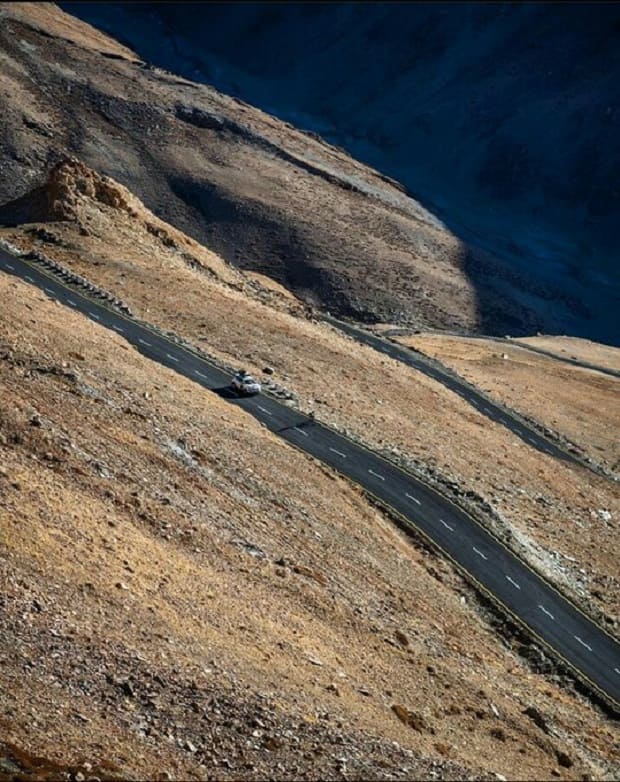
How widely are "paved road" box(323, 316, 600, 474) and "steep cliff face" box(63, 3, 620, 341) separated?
149 feet

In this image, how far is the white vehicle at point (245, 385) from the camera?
4931 centimetres

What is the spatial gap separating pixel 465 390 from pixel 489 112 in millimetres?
112807

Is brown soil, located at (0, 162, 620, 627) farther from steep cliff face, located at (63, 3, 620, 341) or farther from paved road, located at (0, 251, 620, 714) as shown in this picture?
steep cliff face, located at (63, 3, 620, 341)

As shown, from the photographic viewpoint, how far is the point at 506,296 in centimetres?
12000

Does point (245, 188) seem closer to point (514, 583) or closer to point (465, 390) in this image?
point (465, 390)

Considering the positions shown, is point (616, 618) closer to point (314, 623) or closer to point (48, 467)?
point (314, 623)

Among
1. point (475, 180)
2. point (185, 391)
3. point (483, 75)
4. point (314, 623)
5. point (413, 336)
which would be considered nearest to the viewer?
point (314, 623)

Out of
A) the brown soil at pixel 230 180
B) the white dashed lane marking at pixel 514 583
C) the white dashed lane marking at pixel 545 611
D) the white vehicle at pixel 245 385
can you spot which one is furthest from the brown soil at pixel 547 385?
the white dashed lane marking at pixel 545 611

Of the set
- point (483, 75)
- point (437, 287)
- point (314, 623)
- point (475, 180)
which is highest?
point (483, 75)

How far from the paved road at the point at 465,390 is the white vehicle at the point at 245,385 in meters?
22.5

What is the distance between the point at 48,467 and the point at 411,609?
1322 cm

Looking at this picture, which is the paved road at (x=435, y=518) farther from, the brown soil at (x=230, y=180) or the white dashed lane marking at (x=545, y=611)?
the brown soil at (x=230, y=180)

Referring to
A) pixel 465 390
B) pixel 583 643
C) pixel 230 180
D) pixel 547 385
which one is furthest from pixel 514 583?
pixel 230 180

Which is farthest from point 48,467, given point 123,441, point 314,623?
point 314,623
